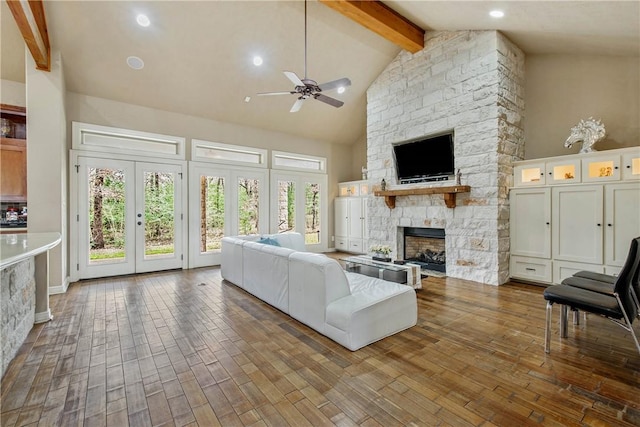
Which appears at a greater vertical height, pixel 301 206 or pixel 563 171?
pixel 563 171

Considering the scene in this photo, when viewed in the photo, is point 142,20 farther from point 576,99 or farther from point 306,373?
point 576,99

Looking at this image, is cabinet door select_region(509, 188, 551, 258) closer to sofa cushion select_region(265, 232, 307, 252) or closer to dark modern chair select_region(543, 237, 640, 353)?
dark modern chair select_region(543, 237, 640, 353)

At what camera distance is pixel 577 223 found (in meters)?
4.16

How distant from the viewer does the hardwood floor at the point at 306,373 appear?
1769 millimetres

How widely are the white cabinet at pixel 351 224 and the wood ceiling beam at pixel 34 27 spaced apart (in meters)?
6.38

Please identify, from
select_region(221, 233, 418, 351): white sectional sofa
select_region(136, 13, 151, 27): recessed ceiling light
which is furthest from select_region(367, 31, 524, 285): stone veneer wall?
select_region(136, 13, 151, 27): recessed ceiling light

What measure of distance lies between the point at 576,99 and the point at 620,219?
210 cm

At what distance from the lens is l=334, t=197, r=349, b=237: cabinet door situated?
26.8ft

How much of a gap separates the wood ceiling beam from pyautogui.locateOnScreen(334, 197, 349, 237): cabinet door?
250 inches

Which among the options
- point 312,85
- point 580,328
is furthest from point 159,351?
point 580,328

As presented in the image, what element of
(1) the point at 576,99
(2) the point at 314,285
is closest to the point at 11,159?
(2) the point at 314,285

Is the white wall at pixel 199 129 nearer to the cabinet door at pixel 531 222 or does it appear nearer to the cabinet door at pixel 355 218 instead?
→ the cabinet door at pixel 355 218

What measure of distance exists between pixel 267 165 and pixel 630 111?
21.4 ft

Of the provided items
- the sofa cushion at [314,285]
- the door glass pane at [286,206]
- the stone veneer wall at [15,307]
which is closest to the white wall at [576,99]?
the sofa cushion at [314,285]
